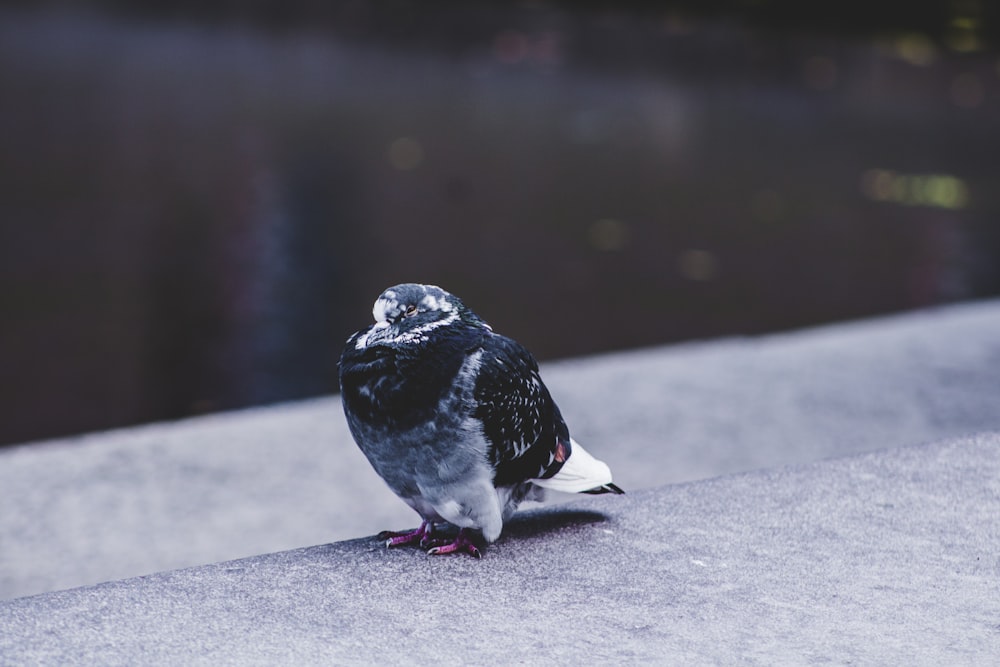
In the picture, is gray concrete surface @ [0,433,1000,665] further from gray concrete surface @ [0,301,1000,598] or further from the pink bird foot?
gray concrete surface @ [0,301,1000,598]

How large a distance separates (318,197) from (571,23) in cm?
941

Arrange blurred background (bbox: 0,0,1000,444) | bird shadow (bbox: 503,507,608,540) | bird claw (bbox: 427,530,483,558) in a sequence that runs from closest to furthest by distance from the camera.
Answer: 1. bird claw (bbox: 427,530,483,558)
2. bird shadow (bbox: 503,507,608,540)
3. blurred background (bbox: 0,0,1000,444)

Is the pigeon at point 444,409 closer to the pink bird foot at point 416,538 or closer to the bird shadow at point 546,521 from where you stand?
the pink bird foot at point 416,538

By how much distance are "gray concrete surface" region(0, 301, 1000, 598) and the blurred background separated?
0.76m

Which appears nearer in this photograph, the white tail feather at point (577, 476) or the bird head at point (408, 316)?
the bird head at point (408, 316)

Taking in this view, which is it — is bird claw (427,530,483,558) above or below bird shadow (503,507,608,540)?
above

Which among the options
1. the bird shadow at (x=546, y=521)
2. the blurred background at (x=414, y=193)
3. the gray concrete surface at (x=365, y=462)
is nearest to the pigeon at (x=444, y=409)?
the bird shadow at (x=546, y=521)

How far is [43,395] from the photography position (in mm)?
4789

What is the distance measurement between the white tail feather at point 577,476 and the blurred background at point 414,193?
235 cm

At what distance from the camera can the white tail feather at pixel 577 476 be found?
8.62ft

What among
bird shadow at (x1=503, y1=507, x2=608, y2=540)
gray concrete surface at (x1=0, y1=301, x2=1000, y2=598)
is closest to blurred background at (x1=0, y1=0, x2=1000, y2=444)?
gray concrete surface at (x1=0, y1=301, x2=1000, y2=598)

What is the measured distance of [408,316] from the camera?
2438 mm

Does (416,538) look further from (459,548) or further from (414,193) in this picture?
(414,193)

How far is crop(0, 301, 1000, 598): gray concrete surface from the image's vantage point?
11.4 feet
